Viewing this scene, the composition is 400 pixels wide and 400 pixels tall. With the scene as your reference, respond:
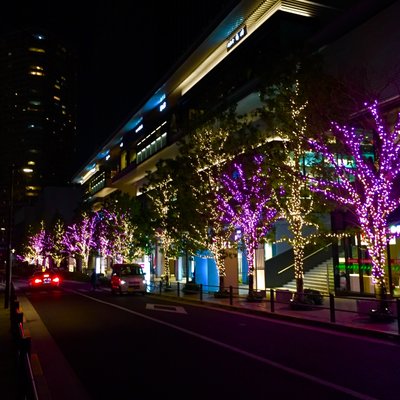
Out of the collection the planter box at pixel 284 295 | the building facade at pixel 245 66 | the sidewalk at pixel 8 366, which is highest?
the building facade at pixel 245 66

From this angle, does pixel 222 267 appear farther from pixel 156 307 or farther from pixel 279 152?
pixel 279 152

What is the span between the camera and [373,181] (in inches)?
566

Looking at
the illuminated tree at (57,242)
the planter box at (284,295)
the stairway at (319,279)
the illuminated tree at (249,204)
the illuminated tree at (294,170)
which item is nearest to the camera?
the illuminated tree at (294,170)

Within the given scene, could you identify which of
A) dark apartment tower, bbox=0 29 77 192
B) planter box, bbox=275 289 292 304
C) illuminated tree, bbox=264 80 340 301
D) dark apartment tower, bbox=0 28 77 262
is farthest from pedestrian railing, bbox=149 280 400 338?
dark apartment tower, bbox=0 29 77 192

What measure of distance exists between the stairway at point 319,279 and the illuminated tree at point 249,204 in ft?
13.5

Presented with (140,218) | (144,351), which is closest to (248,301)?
(144,351)

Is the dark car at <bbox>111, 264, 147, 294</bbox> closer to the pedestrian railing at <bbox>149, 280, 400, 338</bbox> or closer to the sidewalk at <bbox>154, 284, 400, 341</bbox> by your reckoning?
the pedestrian railing at <bbox>149, 280, 400, 338</bbox>

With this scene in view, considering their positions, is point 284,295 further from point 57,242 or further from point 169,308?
point 57,242

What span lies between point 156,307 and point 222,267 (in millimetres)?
5232

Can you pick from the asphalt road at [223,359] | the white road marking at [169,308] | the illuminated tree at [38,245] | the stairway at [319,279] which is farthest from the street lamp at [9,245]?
the illuminated tree at [38,245]

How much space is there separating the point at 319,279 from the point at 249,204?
7036 millimetres

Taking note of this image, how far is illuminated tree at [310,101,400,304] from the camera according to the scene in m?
14.1

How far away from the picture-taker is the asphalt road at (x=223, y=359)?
277 inches

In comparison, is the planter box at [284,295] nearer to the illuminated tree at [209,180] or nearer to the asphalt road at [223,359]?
the asphalt road at [223,359]
